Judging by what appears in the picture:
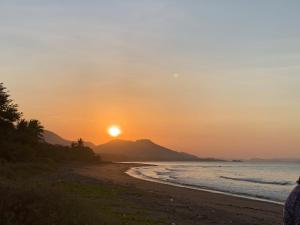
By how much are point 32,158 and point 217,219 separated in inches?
1330

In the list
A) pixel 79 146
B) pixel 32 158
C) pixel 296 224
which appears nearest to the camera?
pixel 296 224

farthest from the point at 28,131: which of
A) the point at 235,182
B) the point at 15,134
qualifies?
the point at 235,182

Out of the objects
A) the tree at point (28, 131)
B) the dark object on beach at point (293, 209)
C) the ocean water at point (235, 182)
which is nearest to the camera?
the dark object on beach at point (293, 209)

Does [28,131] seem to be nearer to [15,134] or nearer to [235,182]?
[15,134]

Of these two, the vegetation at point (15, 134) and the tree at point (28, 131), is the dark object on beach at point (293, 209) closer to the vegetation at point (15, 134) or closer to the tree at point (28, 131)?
the vegetation at point (15, 134)

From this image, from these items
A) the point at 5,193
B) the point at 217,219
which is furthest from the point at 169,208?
the point at 5,193

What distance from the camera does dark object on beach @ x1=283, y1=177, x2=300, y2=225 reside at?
22.2ft

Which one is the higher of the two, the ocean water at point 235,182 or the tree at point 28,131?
the tree at point 28,131

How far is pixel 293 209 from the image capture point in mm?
6824

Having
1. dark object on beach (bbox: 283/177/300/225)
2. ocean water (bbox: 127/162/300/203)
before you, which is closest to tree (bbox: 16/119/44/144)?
ocean water (bbox: 127/162/300/203)

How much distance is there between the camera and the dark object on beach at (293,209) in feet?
22.2

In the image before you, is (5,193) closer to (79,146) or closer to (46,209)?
(46,209)

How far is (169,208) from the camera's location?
67.6 ft

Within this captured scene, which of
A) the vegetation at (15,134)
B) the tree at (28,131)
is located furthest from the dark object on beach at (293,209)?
the tree at (28,131)
